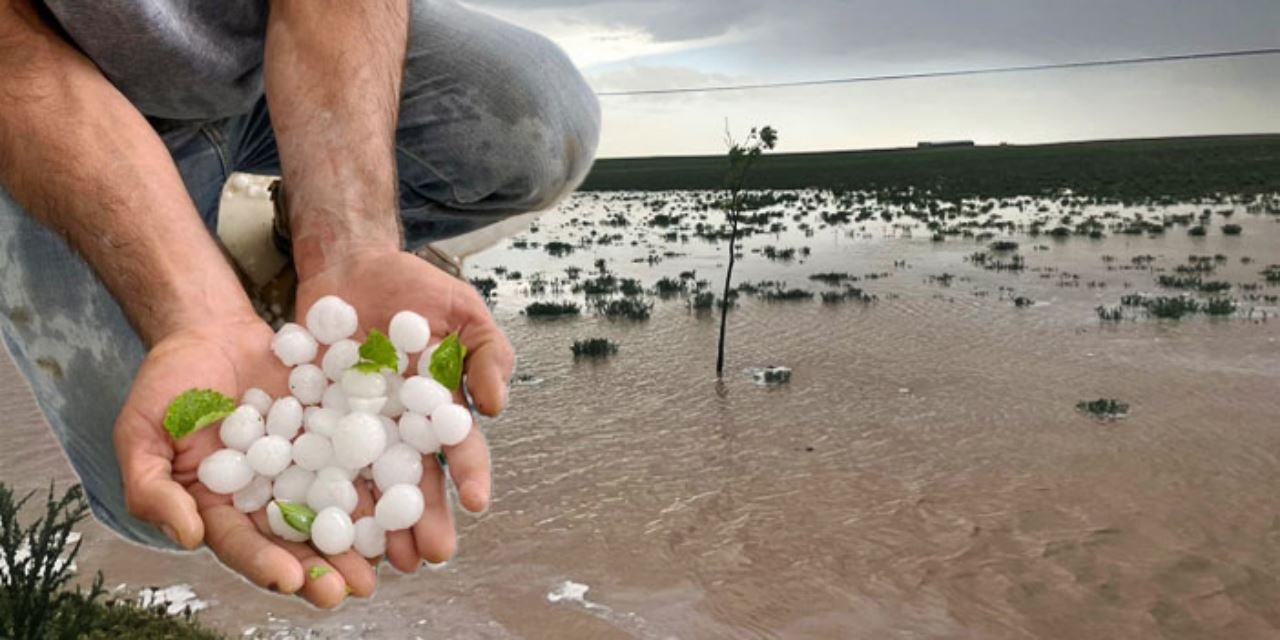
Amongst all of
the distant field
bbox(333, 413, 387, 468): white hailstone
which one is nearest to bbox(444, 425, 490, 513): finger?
bbox(333, 413, 387, 468): white hailstone

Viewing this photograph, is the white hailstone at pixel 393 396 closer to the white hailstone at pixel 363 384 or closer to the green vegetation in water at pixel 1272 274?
the white hailstone at pixel 363 384

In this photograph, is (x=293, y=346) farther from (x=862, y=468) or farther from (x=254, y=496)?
(x=862, y=468)

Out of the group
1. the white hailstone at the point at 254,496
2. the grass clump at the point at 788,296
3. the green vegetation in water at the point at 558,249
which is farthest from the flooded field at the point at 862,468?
the white hailstone at the point at 254,496

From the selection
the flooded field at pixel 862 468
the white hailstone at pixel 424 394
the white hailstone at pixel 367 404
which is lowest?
the flooded field at pixel 862 468

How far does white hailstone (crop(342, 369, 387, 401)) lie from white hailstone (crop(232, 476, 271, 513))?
219mm

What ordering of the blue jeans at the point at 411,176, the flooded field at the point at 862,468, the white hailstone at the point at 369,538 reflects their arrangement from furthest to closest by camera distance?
the flooded field at the point at 862,468 < the blue jeans at the point at 411,176 < the white hailstone at the point at 369,538

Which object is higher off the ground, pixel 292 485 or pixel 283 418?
pixel 283 418

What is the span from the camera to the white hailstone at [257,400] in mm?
2059

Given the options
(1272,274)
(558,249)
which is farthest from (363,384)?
(558,249)

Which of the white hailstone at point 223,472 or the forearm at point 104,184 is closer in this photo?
the white hailstone at point 223,472

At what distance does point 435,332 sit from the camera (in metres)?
2.10

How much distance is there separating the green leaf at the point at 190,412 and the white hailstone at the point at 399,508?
321mm

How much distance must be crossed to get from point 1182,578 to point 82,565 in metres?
11.6

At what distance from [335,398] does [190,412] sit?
298 mm
